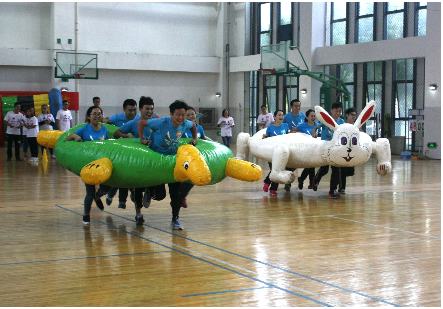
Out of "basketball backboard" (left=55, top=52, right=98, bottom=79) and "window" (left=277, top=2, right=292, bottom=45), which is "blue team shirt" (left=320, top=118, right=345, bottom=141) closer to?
"basketball backboard" (left=55, top=52, right=98, bottom=79)

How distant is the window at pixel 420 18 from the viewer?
59.5 feet

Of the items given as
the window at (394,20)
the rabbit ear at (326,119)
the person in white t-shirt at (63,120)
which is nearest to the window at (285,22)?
the window at (394,20)

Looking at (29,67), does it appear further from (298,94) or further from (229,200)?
(229,200)

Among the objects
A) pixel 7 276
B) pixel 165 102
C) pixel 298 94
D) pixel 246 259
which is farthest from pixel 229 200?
pixel 165 102

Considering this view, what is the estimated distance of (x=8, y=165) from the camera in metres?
14.0

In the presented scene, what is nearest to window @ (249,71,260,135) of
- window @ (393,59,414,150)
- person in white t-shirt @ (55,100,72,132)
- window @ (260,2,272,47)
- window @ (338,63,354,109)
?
window @ (260,2,272,47)

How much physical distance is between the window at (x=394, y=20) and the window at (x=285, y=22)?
473cm

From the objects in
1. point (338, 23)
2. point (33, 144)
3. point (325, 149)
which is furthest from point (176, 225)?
point (338, 23)

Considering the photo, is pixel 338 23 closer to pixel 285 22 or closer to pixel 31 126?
pixel 285 22

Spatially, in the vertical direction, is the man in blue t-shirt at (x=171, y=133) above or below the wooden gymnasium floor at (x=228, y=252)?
above

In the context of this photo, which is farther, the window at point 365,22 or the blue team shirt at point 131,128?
the window at point 365,22

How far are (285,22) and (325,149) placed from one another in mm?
16042

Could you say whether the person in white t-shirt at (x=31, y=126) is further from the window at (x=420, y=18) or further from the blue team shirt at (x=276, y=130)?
the window at (x=420, y=18)

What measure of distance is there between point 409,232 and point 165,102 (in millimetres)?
19619
